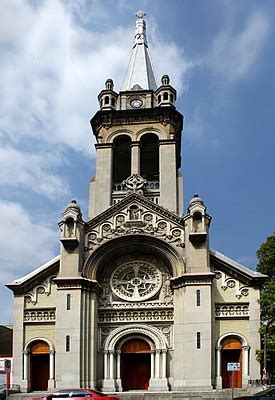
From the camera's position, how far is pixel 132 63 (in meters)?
57.6

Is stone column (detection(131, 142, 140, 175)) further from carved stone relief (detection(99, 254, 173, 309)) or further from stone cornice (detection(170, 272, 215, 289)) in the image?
stone cornice (detection(170, 272, 215, 289))

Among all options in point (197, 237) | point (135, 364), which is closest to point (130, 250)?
point (197, 237)

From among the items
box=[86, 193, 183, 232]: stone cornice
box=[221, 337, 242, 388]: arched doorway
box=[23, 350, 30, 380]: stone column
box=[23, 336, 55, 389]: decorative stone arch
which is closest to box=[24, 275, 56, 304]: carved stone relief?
box=[23, 336, 55, 389]: decorative stone arch

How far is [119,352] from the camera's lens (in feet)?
137

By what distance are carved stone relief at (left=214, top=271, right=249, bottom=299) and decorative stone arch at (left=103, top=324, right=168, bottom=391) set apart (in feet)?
17.9

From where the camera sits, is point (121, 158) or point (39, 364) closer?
point (39, 364)

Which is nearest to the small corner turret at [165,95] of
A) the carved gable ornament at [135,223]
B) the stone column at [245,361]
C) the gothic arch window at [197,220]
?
the carved gable ornament at [135,223]

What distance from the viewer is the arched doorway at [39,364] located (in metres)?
41.9

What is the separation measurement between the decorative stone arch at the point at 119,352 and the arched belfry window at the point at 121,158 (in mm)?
14110

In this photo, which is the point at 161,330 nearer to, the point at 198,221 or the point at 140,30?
the point at 198,221

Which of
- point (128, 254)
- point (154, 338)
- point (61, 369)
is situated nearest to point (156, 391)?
point (154, 338)

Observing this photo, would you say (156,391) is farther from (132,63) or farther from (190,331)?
(132,63)

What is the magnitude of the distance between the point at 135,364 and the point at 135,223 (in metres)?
9.83

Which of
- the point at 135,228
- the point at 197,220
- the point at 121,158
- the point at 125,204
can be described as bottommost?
the point at 135,228
